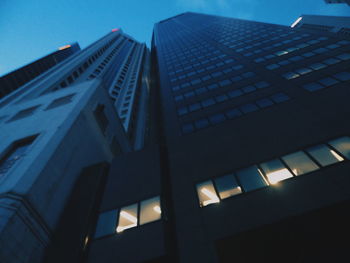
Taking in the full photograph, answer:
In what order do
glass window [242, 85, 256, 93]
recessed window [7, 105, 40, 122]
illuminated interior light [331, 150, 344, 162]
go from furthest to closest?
glass window [242, 85, 256, 93], recessed window [7, 105, 40, 122], illuminated interior light [331, 150, 344, 162]

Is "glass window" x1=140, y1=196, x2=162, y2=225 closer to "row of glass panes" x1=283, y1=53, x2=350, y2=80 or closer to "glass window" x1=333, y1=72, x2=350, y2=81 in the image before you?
"row of glass panes" x1=283, y1=53, x2=350, y2=80

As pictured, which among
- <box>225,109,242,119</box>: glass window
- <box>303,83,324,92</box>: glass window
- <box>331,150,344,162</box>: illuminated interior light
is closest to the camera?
<box>331,150,344,162</box>: illuminated interior light

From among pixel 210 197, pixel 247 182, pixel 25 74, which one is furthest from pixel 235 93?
pixel 25 74

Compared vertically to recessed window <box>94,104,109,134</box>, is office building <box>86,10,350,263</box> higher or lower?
lower

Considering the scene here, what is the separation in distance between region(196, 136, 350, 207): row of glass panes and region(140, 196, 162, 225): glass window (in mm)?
2478

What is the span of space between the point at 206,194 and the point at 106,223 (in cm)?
610

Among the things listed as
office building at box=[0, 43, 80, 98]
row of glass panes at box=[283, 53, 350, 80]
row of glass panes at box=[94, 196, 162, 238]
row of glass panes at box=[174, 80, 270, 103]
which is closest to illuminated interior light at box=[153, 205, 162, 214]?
row of glass panes at box=[94, 196, 162, 238]

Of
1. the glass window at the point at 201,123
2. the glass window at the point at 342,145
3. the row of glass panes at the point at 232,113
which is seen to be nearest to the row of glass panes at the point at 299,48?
the row of glass panes at the point at 232,113

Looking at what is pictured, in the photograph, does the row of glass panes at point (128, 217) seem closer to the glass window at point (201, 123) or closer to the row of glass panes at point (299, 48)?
the glass window at point (201, 123)

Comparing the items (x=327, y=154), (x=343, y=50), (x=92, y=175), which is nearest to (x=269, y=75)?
(x=343, y=50)

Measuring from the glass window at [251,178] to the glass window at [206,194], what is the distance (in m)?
1.69

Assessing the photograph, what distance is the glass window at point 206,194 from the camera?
1115 centimetres

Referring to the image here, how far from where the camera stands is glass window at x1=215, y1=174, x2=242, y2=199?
1110 cm

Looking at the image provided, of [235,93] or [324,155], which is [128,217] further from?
[235,93]
